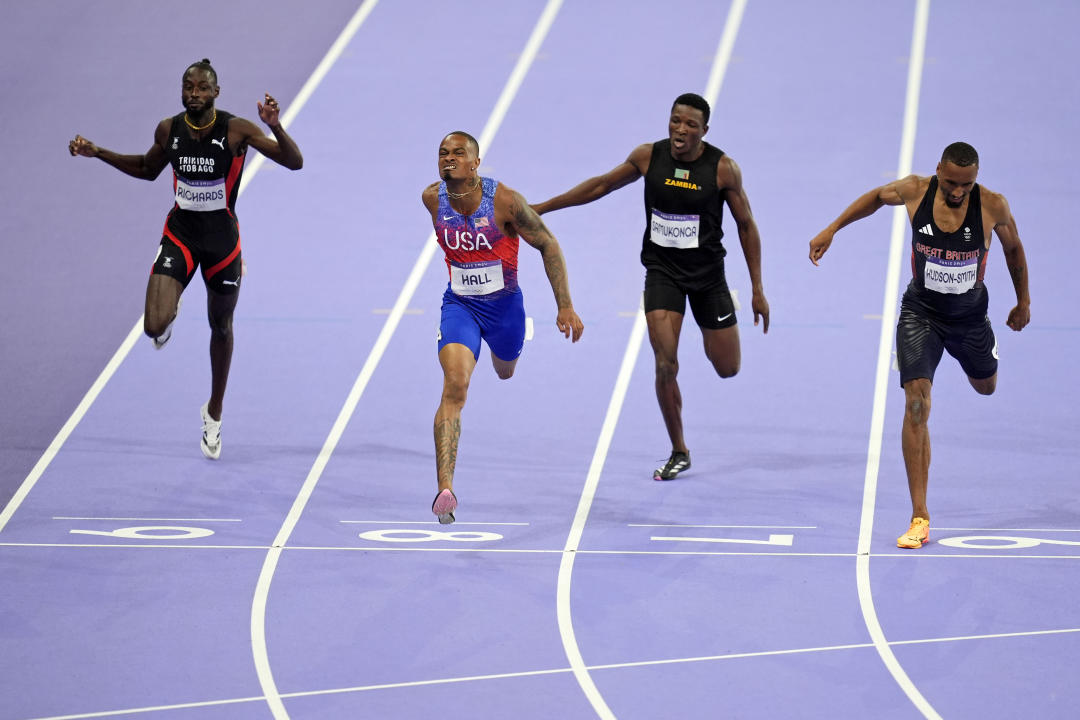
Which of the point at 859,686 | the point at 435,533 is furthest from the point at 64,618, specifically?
the point at 859,686

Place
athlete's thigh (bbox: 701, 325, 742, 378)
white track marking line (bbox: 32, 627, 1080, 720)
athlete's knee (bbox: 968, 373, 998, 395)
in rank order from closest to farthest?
white track marking line (bbox: 32, 627, 1080, 720), athlete's knee (bbox: 968, 373, 998, 395), athlete's thigh (bbox: 701, 325, 742, 378)

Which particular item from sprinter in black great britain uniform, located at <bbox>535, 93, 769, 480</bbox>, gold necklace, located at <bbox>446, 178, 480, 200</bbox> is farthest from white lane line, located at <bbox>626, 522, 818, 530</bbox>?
gold necklace, located at <bbox>446, 178, 480, 200</bbox>

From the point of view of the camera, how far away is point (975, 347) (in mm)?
7238

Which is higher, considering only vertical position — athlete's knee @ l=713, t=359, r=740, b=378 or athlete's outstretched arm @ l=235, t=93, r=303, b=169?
athlete's outstretched arm @ l=235, t=93, r=303, b=169

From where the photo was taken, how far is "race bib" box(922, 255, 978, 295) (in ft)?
22.8

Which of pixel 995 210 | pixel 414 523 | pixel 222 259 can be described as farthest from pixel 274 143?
pixel 995 210

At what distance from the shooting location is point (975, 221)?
6.89m

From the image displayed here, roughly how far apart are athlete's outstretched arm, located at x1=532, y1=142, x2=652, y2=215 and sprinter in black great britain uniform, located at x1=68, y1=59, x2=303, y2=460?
134 cm

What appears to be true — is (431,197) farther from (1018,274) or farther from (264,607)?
(1018,274)

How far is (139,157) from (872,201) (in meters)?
3.83

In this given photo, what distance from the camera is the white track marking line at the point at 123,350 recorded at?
305 inches

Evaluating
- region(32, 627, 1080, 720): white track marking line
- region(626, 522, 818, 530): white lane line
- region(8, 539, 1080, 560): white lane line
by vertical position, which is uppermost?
region(626, 522, 818, 530): white lane line

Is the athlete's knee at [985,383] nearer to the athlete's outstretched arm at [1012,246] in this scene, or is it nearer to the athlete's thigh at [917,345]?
the athlete's outstretched arm at [1012,246]

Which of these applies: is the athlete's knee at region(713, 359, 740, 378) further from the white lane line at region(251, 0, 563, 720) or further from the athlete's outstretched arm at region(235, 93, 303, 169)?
the athlete's outstretched arm at region(235, 93, 303, 169)
